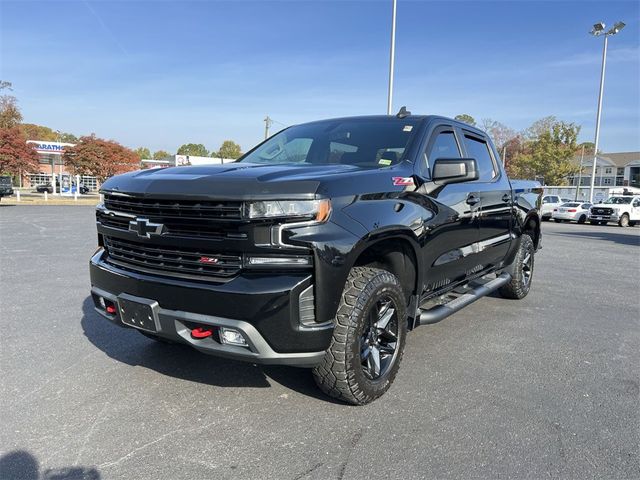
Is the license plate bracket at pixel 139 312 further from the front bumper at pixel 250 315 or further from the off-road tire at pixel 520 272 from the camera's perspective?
the off-road tire at pixel 520 272

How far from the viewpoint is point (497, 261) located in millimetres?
5250

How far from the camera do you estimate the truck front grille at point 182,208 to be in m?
2.58

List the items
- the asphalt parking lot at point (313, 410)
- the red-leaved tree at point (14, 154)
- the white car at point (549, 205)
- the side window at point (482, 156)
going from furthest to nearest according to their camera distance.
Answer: the red-leaved tree at point (14, 154) → the white car at point (549, 205) → the side window at point (482, 156) → the asphalt parking lot at point (313, 410)

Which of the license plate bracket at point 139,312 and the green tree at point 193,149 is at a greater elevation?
the green tree at point 193,149

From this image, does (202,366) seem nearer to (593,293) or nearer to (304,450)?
(304,450)

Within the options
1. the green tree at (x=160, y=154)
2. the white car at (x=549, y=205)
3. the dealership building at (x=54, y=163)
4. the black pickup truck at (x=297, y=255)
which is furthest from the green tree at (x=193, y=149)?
the black pickup truck at (x=297, y=255)

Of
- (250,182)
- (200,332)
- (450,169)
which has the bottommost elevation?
(200,332)

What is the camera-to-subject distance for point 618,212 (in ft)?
87.5

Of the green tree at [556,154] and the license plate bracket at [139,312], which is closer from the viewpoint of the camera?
the license plate bracket at [139,312]

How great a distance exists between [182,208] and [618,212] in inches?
1168

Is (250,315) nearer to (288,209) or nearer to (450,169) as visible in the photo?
(288,209)

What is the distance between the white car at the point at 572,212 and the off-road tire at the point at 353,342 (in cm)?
2840

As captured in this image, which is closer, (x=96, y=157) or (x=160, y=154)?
(x=96, y=157)

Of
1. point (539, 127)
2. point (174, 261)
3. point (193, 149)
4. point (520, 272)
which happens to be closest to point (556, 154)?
point (539, 127)
